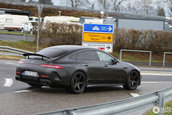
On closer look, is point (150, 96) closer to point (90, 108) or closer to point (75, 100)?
point (90, 108)

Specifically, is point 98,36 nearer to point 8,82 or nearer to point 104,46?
point 104,46

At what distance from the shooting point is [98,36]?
2744cm

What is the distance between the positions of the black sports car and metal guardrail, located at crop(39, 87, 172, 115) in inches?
126

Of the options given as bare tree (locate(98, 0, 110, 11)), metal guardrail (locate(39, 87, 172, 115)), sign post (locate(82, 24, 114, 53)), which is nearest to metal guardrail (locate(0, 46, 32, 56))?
sign post (locate(82, 24, 114, 53))

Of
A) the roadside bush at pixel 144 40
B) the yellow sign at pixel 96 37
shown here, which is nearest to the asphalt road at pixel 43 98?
the yellow sign at pixel 96 37

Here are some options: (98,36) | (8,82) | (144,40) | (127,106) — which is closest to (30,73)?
(8,82)

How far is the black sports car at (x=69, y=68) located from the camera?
9820 millimetres

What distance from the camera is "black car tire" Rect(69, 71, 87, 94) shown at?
10.1 metres

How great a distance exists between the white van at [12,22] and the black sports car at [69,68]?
3877cm

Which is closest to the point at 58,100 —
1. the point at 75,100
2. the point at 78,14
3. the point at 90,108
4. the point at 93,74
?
the point at 75,100

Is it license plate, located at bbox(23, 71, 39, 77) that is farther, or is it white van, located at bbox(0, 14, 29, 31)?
white van, located at bbox(0, 14, 29, 31)

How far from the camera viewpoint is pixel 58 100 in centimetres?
919

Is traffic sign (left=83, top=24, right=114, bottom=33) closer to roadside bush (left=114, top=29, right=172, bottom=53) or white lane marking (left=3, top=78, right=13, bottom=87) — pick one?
roadside bush (left=114, top=29, right=172, bottom=53)

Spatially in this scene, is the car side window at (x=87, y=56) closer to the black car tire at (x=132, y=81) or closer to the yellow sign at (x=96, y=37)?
the black car tire at (x=132, y=81)
